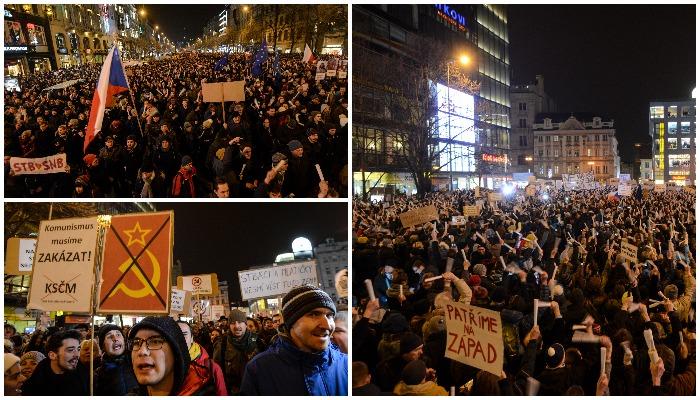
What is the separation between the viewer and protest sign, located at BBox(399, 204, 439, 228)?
414 centimetres

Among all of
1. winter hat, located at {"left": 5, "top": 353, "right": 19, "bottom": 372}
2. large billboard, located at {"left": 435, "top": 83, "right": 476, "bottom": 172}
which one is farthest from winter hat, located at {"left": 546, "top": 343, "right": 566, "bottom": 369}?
winter hat, located at {"left": 5, "top": 353, "right": 19, "bottom": 372}

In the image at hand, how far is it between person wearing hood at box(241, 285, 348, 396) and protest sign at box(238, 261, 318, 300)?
5 cm

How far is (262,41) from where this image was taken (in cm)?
398

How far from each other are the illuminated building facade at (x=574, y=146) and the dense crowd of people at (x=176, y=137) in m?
1.21

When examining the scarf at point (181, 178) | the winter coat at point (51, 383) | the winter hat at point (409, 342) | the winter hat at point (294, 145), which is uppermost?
the winter hat at point (294, 145)

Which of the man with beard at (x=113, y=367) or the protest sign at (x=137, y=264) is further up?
the protest sign at (x=137, y=264)

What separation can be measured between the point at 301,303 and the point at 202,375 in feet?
2.37

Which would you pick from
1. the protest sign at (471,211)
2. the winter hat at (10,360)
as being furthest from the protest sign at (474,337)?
the winter hat at (10,360)

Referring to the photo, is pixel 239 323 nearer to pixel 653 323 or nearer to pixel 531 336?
pixel 531 336

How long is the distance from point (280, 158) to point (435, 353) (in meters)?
1.39

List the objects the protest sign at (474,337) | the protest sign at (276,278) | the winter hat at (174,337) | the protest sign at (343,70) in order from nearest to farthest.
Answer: the winter hat at (174,337) → the protest sign at (474,337) → the protest sign at (276,278) → the protest sign at (343,70)

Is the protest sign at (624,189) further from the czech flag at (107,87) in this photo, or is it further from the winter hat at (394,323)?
the czech flag at (107,87)

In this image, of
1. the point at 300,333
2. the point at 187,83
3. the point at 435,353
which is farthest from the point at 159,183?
the point at 435,353

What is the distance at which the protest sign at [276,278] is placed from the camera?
3859mm
